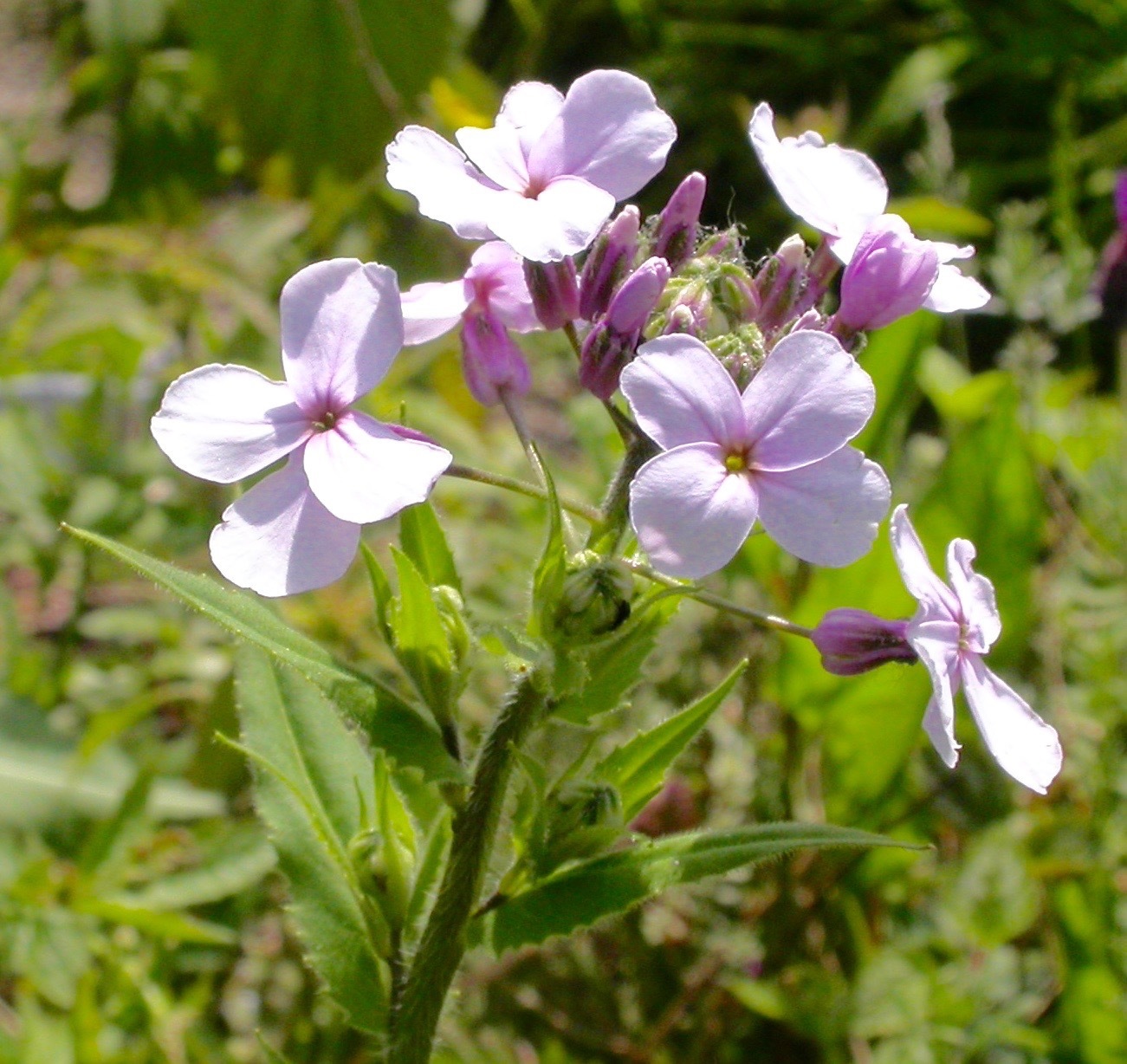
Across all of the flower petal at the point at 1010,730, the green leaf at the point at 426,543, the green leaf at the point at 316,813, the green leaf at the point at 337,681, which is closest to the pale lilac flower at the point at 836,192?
the flower petal at the point at 1010,730

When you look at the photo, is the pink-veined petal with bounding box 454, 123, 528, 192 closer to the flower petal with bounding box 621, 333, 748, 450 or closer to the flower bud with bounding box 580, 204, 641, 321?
the flower bud with bounding box 580, 204, 641, 321

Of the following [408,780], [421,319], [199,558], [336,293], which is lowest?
[199,558]

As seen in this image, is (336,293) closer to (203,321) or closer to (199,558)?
(199,558)

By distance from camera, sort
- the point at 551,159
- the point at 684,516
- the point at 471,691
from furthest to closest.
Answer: the point at 471,691, the point at 551,159, the point at 684,516

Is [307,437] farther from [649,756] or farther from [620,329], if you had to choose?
[649,756]

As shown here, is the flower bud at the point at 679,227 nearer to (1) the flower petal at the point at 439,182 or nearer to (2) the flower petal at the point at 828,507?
(1) the flower petal at the point at 439,182

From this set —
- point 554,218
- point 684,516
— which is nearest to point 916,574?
point 684,516

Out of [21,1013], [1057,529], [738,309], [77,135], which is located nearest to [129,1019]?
[21,1013]
